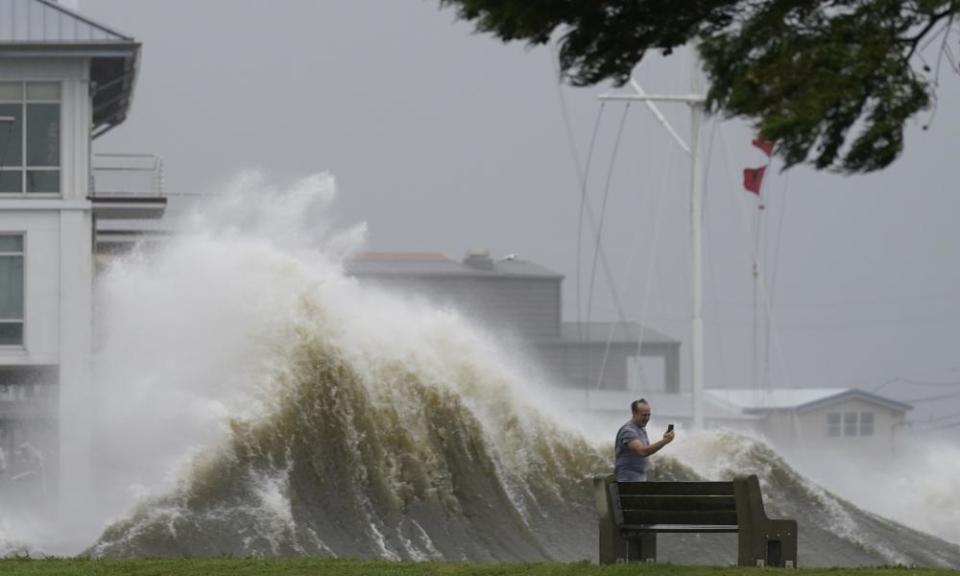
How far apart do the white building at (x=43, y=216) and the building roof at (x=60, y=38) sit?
3cm

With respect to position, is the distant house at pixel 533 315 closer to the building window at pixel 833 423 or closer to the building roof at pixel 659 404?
the building roof at pixel 659 404

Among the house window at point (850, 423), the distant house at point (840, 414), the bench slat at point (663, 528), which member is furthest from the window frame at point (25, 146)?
the house window at point (850, 423)

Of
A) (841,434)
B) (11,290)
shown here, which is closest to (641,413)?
(11,290)

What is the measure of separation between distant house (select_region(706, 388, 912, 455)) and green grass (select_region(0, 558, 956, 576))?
8202cm

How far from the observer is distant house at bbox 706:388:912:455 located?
3925 inches

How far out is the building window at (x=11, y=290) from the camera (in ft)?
151

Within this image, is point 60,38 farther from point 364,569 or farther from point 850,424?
point 850,424

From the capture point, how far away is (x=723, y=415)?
95.9 metres

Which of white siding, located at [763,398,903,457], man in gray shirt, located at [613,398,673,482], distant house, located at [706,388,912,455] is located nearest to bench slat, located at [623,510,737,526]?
man in gray shirt, located at [613,398,673,482]

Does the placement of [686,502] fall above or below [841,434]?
above

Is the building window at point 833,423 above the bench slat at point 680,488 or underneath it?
underneath

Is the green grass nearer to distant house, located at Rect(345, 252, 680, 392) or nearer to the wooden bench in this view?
the wooden bench

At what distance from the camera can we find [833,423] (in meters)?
103

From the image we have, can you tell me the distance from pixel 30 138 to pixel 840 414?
64.2m
